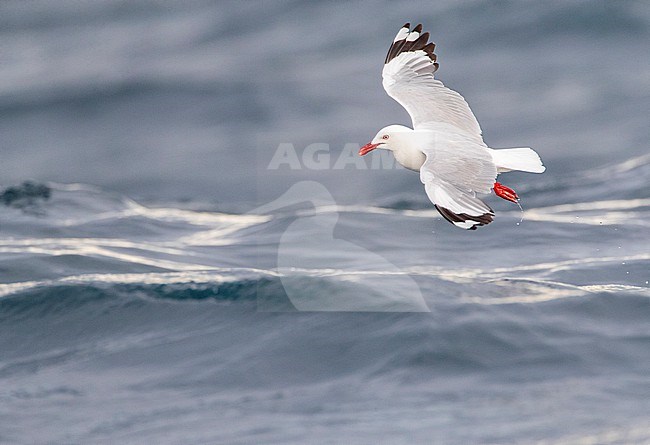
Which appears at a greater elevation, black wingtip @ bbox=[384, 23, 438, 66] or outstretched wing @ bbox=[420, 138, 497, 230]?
black wingtip @ bbox=[384, 23, 438, 66]

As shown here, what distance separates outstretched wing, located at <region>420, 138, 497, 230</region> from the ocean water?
2229mm

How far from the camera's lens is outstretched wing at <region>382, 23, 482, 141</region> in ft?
23.1

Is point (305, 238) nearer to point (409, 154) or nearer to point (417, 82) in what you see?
point (417, 82)

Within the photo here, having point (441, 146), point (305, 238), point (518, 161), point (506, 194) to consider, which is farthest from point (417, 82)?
point (305, 238)

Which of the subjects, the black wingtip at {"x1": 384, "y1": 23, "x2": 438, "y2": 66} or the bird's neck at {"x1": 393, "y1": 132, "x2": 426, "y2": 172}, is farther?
the black wingtip at {"x1": 384, "y1": 23, "x2": 438, "y2": 66}

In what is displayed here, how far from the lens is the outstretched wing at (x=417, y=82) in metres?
7.03

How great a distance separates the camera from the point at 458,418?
25.3 feet

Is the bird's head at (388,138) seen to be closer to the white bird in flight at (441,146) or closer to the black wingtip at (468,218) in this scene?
the white bird in flight at (441,146)

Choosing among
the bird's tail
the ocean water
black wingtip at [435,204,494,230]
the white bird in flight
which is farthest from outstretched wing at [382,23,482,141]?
the ocean water

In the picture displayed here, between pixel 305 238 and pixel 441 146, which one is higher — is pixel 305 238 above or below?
below

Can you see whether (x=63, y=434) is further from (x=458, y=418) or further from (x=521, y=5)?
(x=521, y=5)

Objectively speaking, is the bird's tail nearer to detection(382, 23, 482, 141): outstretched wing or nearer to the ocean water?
detection(382, 23, 482, 141): outstretched wing

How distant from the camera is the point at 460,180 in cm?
580

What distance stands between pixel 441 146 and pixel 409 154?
0.19m
